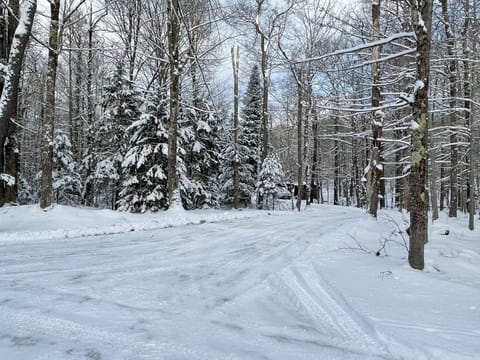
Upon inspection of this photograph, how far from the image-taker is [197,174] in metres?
18.0

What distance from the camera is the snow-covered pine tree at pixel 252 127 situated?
22422mm

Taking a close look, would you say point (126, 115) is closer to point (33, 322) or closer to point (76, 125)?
point (76, 125)

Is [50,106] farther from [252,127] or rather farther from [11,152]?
[252,127]

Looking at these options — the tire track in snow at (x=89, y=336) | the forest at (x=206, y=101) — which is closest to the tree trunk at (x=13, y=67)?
the forest at (x=206, y=101)

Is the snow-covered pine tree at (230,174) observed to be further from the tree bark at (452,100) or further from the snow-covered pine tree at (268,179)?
the tree bark at (452,100)

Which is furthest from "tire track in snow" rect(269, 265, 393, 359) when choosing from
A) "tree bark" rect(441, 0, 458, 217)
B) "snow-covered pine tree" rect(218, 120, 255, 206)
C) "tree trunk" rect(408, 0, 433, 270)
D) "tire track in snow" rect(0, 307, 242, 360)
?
"snow-covered pine tree" rect(218, 120, 255, 206)

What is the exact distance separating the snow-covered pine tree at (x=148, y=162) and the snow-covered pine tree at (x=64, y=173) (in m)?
6.14

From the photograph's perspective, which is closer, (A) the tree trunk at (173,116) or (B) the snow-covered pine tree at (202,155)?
(A) the tree trunk at (173,116)

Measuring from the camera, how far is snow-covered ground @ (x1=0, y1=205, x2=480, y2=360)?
2.25 m

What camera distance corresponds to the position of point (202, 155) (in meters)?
18.1

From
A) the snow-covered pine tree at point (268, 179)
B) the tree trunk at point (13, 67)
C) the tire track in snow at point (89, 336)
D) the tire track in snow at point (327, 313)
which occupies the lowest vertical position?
the tire track in snow at point (327, 313)

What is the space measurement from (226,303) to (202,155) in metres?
15.3

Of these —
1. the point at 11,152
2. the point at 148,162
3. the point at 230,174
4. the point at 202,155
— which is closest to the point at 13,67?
the point at 11,152

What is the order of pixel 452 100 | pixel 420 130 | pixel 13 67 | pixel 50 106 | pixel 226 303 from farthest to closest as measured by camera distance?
pixel 452 100 → pixel 50 106 → pixel 13 67 → pixel 420 130 → pixel 226 303
